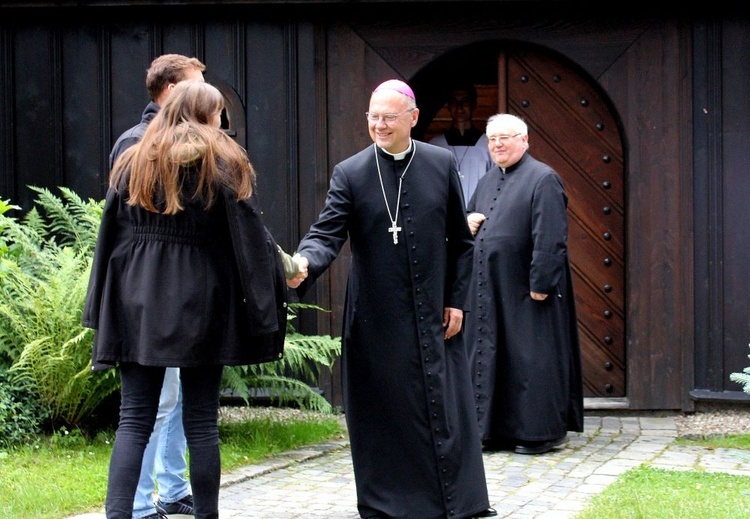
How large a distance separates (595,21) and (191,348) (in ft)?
17.1

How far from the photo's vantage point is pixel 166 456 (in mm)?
5246

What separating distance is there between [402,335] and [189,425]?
119 centimetres

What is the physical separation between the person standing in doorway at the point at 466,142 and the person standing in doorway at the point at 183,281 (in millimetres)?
5508

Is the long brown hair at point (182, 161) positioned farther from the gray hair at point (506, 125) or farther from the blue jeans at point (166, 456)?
the gray hair at point (506, 125)

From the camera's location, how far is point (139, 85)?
347 inches

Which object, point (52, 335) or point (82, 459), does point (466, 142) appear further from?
point (82, 459)

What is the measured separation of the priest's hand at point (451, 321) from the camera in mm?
5406

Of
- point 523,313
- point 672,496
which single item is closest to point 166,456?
point 672,496

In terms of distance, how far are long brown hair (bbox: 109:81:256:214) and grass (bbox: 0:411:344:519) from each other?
1679mm

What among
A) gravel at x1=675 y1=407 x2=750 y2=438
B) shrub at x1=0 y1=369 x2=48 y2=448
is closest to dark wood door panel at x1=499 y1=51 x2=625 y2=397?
gravel at x1=675 y1=407 x2=750 y2=438

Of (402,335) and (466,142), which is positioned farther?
(466,142)

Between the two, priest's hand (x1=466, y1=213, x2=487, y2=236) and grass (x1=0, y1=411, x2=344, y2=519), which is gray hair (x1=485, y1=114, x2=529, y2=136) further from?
grass (x1=0, y1=411, x2=344, y2=519)

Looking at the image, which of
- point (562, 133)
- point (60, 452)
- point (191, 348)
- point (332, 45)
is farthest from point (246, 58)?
point (191, 348)

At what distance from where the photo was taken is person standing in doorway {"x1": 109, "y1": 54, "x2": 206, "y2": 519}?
5027mm
